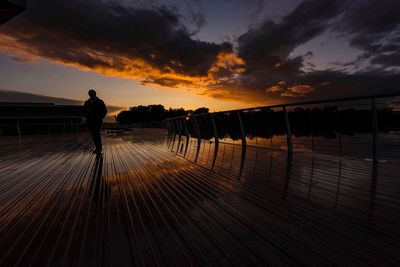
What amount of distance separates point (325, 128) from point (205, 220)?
394 cm

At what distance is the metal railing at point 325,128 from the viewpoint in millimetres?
3361

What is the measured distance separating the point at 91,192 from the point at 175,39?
17706mm

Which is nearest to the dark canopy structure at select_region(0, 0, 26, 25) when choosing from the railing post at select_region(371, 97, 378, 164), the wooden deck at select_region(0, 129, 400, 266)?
the wooden deck at select_region(0, 129, 400, 266)

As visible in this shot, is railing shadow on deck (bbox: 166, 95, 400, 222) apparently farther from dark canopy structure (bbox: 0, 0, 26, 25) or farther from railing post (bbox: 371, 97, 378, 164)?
dark canopy structure (bbox: 0, 0, 26, 25)

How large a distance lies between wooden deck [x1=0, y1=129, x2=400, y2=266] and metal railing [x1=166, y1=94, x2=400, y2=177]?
74 cm

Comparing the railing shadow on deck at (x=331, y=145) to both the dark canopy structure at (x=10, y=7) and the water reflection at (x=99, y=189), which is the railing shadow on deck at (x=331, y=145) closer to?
the water reflection at (x=99, y=189)

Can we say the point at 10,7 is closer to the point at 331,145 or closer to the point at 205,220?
the point at 205,220

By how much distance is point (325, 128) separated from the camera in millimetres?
4297

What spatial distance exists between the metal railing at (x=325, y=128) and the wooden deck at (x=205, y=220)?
0.74 meters

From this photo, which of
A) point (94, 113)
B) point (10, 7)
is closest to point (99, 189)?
point (94, 113)

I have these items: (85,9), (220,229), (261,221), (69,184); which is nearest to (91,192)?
(69,184)

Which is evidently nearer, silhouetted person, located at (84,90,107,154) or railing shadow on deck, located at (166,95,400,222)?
railing shadow on deck, located at (166,95,400,222)

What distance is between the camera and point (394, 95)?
284 centimetres

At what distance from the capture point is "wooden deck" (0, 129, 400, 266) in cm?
113
